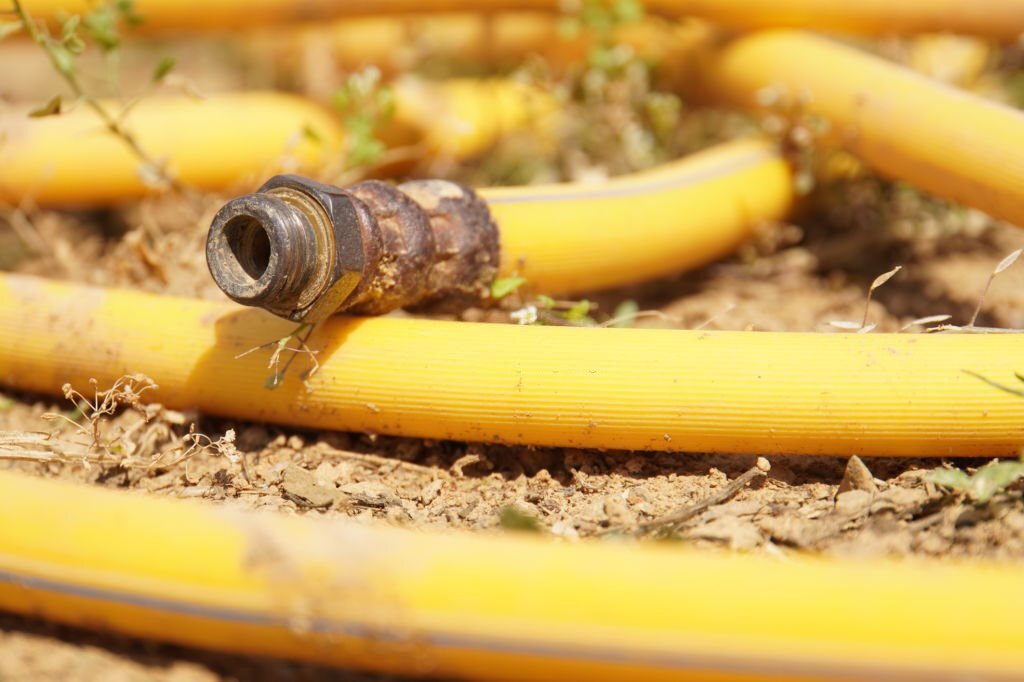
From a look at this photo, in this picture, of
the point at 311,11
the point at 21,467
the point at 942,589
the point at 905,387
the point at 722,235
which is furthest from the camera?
the point at 311,11

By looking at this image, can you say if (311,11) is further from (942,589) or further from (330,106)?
(942,589)

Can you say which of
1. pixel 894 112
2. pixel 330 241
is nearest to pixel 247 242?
pixel 330 241

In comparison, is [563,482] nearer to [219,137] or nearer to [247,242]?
[247,242]

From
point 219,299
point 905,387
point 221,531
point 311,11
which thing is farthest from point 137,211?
point 905,387

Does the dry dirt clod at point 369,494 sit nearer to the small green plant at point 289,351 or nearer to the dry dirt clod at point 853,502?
the small green plant at point 289,351

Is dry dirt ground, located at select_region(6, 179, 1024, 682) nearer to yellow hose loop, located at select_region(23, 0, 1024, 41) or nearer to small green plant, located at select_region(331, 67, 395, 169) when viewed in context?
small green plant, located at select_region(331, 67, 395, 169)

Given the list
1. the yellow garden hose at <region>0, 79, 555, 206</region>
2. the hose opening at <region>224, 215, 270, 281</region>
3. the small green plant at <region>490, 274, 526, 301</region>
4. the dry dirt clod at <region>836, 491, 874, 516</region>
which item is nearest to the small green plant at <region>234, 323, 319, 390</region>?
the hose opening at <region>224, 215, 270, 281</region>

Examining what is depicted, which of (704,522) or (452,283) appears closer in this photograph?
(704,522)
